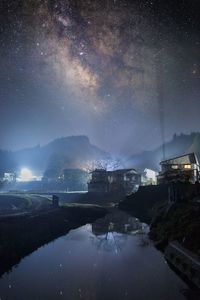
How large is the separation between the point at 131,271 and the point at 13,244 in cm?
1192

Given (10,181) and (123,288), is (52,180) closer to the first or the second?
(10,181)

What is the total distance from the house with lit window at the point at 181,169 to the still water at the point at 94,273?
133 ft

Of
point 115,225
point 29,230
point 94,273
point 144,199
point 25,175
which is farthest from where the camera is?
point 25,175

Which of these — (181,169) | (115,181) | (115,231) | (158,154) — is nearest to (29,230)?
(115,231)

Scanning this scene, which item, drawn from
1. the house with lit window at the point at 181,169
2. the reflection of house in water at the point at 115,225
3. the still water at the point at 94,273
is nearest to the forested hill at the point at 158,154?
the house with lit window at the point at 181,169

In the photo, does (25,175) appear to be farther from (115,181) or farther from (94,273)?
(94,273)

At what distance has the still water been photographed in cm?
2105

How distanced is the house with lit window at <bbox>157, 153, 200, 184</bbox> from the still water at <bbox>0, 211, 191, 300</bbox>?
40432 millimetres

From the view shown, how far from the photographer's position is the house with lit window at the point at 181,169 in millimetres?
79875

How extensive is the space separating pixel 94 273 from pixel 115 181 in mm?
81167

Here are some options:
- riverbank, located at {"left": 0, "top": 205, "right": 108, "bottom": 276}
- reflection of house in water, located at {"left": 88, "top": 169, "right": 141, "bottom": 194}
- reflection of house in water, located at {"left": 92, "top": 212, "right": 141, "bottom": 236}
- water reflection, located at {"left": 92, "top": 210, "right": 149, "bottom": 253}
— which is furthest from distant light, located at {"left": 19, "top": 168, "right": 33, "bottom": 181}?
reflection of house in water, located at {"left": 92, "top": 212, "right": 141, "bottom": 236}

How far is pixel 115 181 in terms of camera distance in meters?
107

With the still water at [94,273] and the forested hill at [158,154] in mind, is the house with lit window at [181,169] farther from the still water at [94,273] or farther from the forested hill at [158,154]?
the forested hill at [158,154]

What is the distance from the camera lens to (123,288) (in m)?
22.1
